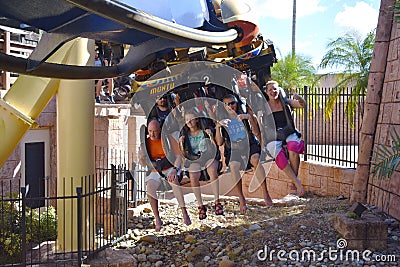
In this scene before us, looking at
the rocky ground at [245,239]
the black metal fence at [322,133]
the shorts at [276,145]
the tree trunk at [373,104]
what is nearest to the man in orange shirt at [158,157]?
the shorts at [276,145]

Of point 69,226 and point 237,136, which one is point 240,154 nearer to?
point 237,136

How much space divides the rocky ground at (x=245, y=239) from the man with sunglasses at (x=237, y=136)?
5.24 ft

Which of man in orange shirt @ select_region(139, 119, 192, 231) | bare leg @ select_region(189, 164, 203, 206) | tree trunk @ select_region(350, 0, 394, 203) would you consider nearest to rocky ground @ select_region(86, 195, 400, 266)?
tree trunk @ select_region(350, 0, 394, 203)

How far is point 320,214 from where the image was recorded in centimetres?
767

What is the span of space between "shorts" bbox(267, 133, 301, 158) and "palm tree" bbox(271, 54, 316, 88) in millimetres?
17869

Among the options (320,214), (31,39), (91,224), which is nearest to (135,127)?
(31,39)

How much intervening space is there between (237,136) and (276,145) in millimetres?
516

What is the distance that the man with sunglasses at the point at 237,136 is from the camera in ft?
16.5

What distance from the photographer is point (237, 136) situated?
5055mm

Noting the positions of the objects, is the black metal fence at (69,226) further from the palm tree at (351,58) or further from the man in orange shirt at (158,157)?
the palm tree at (351,58)

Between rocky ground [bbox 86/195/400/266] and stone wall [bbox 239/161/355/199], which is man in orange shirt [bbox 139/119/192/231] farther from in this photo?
stone wall [bbox 239/161/355/199]

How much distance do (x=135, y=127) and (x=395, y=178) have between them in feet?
21.5

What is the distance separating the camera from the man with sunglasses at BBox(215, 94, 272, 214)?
502 centimetres

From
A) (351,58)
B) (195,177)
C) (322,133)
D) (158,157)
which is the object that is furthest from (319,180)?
(351,58)
